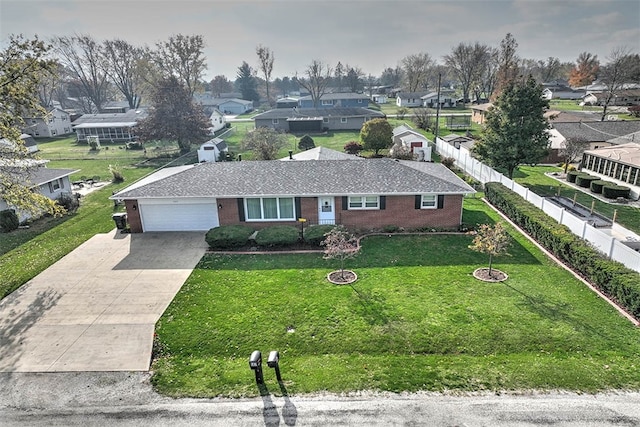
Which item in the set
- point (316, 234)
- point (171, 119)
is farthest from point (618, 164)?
point (171, 119)

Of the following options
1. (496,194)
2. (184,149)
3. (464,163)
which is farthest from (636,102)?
(184,149)

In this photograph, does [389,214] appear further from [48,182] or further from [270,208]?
[48,182]

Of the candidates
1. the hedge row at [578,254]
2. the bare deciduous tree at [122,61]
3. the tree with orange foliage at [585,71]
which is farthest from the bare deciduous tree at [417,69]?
the hedge row at [578,254]

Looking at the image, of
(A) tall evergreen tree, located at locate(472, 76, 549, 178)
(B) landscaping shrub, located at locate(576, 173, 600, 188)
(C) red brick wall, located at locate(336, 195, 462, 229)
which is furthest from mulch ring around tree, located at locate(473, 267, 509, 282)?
(B) landscaping shrub, located at locate(576, 173, 600, 188)

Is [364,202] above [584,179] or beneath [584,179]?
above

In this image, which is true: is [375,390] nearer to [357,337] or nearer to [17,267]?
[357,337]

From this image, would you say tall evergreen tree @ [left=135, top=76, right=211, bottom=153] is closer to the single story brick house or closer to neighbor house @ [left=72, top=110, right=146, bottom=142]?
neighbor house @ [left=72, top=110, right=146, bottom=142]
